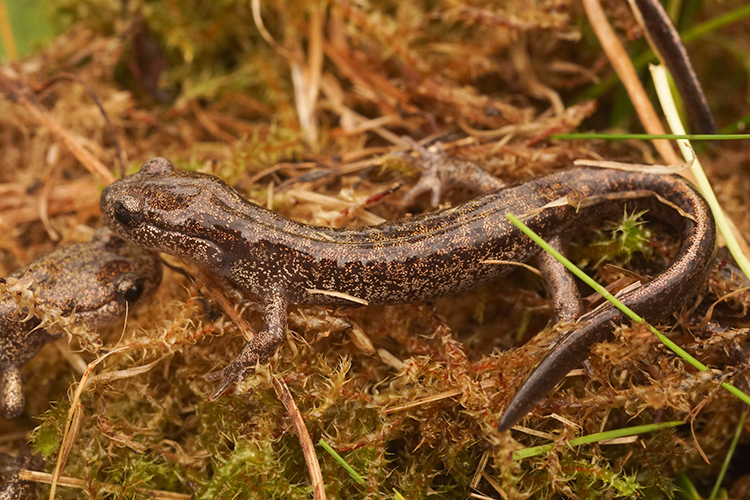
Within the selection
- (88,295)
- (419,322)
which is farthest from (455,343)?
(88,295)

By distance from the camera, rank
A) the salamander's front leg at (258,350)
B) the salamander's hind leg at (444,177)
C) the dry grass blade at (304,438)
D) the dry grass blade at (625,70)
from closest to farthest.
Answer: the dry grass blade at (304,438) < the salamander's front leg at (258,350) < the salamander's hind leg at (444,177) < the dry grass blade at (625,70)

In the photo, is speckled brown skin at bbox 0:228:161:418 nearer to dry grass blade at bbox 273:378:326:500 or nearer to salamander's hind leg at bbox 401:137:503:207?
dry grass blade at bbox 273:378:326:500

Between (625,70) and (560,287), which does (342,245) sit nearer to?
(560,287)

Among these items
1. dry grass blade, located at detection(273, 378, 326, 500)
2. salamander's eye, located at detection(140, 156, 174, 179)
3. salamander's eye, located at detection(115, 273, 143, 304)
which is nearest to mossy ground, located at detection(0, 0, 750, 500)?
dry grass blade, located at detection(273, 378, 326, 500)

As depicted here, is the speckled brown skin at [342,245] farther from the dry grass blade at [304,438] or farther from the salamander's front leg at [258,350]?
the dry grass blade at [304,438]

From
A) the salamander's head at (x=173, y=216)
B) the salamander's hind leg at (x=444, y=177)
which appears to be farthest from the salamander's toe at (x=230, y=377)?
the salamander's hind leg at (x=444, y=177)

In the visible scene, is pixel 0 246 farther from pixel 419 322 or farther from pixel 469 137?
pixel 469 137

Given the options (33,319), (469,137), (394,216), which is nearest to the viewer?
(33,319)
